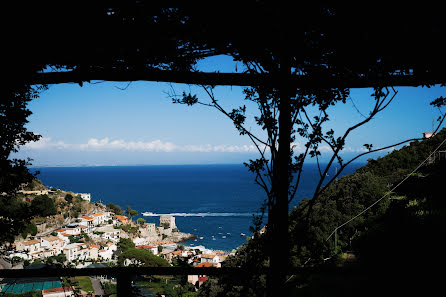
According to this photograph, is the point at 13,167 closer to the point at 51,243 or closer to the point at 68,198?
the point at 51,243

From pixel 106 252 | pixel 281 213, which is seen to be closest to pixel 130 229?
pixel 106 252

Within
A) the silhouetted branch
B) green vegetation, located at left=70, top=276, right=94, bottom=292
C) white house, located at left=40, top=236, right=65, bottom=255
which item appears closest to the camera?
the silhouetted branch

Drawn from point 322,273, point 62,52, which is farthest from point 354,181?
point 62,52

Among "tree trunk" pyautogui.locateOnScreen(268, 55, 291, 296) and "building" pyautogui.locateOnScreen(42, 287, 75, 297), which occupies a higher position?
"tree trunk" pyautogui.locateOnScreen(268, 55, 291, 296)

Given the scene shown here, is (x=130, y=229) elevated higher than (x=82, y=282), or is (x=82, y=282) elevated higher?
(x=82, y=282)

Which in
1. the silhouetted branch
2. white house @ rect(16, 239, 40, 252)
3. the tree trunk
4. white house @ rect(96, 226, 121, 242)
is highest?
the silhouetted branch

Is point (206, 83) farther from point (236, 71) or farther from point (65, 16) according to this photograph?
point (65, 16)

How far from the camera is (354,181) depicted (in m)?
16.1

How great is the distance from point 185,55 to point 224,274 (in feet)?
3.99

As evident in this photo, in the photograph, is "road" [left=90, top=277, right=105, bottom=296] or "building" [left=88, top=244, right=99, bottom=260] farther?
"building" [left=88, top=244, right=99, bottom=260]

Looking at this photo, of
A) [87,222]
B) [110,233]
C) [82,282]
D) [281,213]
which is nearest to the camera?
[281,213]

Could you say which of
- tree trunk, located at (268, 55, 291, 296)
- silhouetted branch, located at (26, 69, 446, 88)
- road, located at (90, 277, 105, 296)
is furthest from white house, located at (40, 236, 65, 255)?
tree trunk, located at (268, 55, 291, 296)

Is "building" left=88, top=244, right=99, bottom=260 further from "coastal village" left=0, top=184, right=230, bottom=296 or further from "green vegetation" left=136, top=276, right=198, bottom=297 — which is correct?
"green vegetation" left=136, top=276, right=198, bottom=297

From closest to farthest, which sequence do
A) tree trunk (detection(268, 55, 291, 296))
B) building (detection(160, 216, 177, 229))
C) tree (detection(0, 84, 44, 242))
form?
1. tree trunk (detection(268, 55, 291, 296))
2. tree (detection(0, 84, 44, 242))
3. building (detection(160, 216, 177, 229))
